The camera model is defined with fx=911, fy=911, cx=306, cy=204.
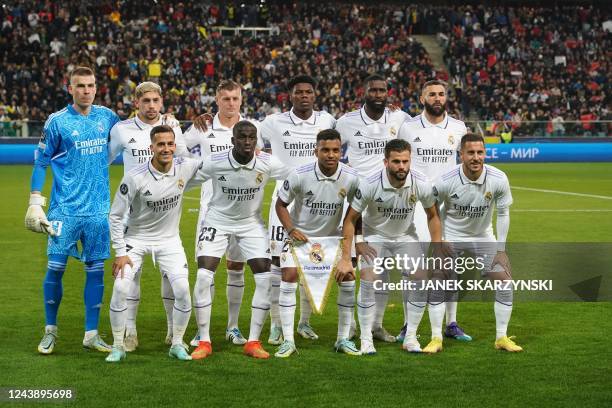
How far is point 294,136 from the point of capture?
28.2 ft

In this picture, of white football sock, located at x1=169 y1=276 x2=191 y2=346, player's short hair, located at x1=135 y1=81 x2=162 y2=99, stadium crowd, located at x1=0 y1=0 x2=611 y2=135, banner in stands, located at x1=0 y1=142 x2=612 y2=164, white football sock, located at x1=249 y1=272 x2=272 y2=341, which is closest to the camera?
white football sock, located at x1=169 y1=276 x2=191 y2=346

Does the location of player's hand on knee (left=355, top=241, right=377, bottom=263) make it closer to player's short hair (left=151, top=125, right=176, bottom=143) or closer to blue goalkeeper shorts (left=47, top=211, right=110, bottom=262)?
player's short hair (left=151, top=125, right=176, bottom=143)

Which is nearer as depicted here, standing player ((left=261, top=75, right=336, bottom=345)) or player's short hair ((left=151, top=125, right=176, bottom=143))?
player's short hair ((left=151, top=125, right=176, bottom=143))

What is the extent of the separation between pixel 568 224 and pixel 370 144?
8114 mm

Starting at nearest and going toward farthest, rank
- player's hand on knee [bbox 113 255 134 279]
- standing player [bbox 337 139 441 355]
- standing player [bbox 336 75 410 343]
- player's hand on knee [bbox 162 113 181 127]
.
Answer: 1. player's hand on knee [bbox 113 255 134 279]
2. standing player [bbox 337 139 441 355]
3. player's hand on knee [bbox 162 113 181 127]
4. standing player [bbox 336 75 410 343]

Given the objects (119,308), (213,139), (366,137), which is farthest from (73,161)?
(366,137)

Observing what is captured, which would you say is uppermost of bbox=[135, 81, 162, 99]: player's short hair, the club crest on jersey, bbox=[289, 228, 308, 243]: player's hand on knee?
bbox=[135, 81, 162, 99]: player's short hair

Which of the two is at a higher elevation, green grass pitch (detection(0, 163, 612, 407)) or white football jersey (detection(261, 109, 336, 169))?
white football jersey (detection(261, 109, 336, 169))

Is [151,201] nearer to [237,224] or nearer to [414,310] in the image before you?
[237,224]

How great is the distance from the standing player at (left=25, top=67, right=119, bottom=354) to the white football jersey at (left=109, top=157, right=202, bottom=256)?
0.98 feet

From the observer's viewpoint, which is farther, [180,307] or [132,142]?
[132,142]

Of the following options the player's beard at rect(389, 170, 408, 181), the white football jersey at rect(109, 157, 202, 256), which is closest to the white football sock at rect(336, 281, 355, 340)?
the player's beard at rect(389, 170, 408, 181)

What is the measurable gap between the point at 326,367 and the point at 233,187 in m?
1.70

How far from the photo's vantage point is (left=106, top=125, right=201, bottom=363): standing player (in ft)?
23.7
